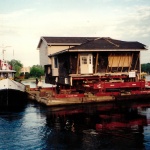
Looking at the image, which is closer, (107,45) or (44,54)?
(107,45)

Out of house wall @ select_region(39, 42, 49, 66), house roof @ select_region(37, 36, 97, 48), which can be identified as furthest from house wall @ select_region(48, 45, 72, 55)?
house wall @ select_region(39, 42, 49, 66)

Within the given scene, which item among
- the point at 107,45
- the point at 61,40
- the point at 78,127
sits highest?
the point at 61,40

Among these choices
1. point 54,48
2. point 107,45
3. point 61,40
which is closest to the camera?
point 107,45

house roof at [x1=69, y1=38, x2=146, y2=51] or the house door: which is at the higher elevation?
house roof at [x1=69, y1=38, x2=146, y2=51]

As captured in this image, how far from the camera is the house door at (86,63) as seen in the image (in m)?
28.5

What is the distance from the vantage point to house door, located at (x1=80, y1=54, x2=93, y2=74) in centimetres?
2845

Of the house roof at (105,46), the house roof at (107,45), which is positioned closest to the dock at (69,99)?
the house roof at (105,46)

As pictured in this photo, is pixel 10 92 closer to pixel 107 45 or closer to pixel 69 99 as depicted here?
pixel 69 99

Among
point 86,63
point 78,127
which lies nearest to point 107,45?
point 86,63

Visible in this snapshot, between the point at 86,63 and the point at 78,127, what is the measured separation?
11561 mm

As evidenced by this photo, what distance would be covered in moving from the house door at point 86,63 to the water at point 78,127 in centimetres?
416

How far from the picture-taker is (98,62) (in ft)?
95.4

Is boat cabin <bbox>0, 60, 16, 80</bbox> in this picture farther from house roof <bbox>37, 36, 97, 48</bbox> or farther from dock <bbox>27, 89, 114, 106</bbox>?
dock <bbox>27, 89, 114, 106</bbox>

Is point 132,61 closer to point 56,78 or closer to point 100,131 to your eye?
point 56,78
